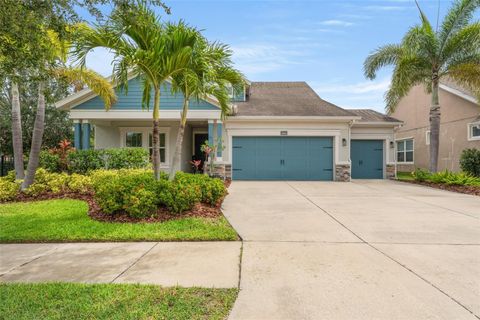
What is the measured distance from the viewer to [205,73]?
632 cm

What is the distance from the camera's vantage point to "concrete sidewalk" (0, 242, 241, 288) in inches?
130

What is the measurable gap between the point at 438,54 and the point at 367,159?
5987 millimetres

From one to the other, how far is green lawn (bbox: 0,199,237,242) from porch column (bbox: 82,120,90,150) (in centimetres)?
607

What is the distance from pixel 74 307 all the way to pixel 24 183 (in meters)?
8.18

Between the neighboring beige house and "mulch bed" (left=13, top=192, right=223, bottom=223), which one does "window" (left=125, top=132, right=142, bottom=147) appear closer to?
"mulch bed" (left=13, top=192, right=223, bottom=223)

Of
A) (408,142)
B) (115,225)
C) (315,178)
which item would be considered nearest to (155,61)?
(115,225)

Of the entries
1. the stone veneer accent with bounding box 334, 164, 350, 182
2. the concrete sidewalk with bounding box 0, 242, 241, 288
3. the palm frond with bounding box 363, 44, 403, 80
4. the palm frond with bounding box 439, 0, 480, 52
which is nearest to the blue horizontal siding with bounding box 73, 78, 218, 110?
the stone veneer accent with bounding box 334, 164, 350, 182

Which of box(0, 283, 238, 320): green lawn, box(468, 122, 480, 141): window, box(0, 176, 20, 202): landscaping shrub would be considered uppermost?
box(468, 122, 480, 141): window

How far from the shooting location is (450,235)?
498 centimetres

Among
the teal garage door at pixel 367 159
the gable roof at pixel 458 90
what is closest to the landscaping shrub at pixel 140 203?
the teal garage door at pixel 367 159

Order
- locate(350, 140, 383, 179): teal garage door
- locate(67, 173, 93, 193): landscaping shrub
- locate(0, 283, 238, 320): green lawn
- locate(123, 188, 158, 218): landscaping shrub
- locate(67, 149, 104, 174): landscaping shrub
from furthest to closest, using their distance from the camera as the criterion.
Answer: locate(350, 140, 383, 179): teal garage door, locate(67, 149, 104, 174): landscaping shrub, locate(67, 173, 93, 193): landscaping shrub, locate(123, 188, 158, 218): landscaping shrub, locate(0, 283, 238, 320): green lawn

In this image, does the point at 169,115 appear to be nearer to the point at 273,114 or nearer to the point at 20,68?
the point at 273,114

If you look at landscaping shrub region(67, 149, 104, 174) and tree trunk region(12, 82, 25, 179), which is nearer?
tree trunk region(12, 82, 25, 179)

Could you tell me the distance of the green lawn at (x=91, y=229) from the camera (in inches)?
189
